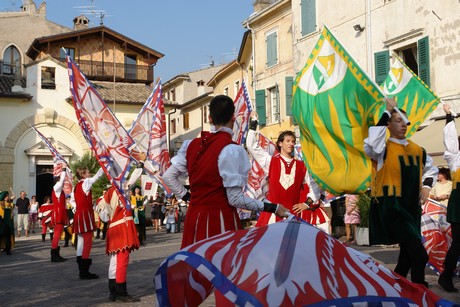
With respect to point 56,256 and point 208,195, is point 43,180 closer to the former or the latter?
point 56,256

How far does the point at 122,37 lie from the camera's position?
147ft

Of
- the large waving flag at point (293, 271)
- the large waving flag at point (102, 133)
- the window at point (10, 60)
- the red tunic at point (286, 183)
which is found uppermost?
the window at point (10, 60)

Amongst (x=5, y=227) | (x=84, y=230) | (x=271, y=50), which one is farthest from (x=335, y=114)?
(x=271, y=50)

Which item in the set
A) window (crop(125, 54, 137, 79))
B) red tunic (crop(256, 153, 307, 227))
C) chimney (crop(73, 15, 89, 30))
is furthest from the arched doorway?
red tunic (crop(256, 153, 307, 227))

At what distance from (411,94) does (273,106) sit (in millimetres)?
22809

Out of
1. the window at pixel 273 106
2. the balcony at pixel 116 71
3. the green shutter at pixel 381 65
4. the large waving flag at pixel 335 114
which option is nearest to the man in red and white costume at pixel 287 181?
the large waving flag at pixel 335 114

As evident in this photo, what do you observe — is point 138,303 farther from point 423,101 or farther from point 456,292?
point 423,101

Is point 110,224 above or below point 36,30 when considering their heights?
below

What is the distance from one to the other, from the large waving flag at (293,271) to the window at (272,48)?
2813 cm

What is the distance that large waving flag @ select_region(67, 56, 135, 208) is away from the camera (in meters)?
8.11

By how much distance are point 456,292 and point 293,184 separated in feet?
7.80

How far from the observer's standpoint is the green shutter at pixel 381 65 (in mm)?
21844

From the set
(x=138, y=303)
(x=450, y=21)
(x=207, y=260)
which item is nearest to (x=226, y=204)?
(x=207, y=260)

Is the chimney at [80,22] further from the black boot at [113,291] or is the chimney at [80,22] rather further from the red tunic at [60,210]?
the black boot at [113,291]
